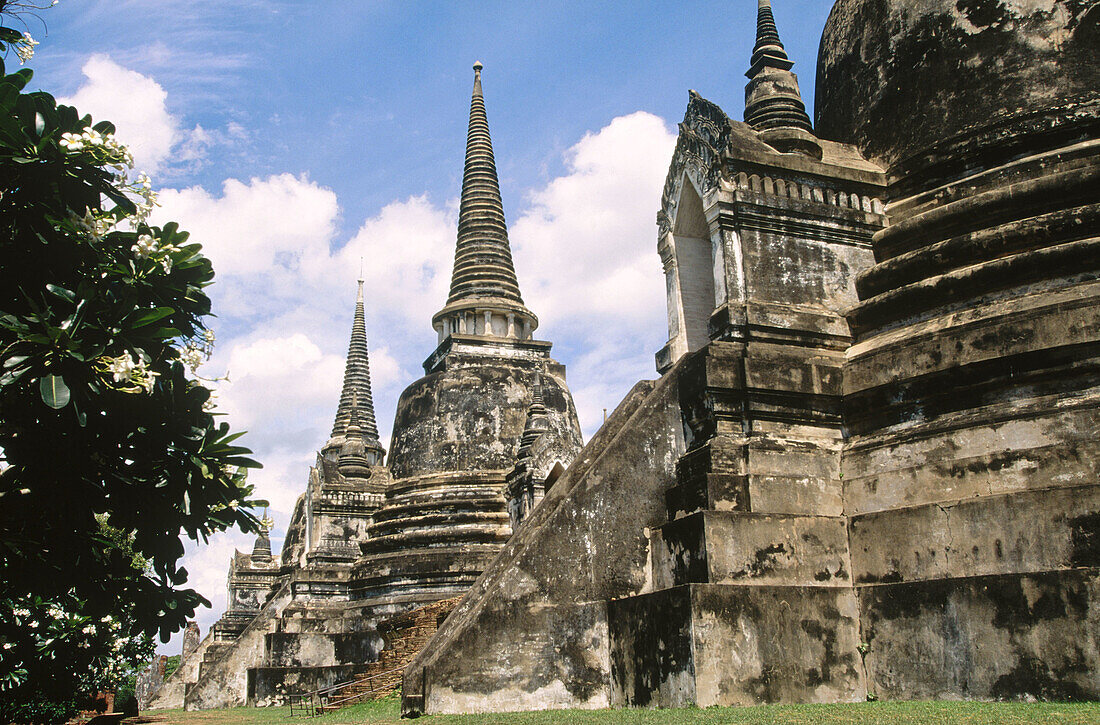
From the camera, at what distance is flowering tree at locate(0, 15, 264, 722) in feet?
15.2

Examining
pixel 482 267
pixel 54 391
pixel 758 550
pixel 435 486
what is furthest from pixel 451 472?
pixel 54 391

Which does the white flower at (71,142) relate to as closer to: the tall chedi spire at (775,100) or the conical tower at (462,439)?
the tall chedi spire at (775,100)

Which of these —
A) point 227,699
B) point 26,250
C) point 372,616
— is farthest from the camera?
point 227,699

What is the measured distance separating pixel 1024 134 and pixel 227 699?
20901mm

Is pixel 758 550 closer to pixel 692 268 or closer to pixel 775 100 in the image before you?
pixel 692 268

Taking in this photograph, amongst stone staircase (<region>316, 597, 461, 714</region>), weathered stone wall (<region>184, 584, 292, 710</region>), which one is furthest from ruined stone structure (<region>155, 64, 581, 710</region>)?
stone staircase (<region>316, 597, 461, 714</region>)

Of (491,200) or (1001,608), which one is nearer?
(1001,608)

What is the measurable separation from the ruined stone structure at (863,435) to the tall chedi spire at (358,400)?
28077 millimetres

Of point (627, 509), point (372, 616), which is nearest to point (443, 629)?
point (627, 509)

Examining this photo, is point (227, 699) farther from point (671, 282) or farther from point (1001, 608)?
point (1001, 608)

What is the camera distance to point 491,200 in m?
25.3

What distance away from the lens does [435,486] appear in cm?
2000

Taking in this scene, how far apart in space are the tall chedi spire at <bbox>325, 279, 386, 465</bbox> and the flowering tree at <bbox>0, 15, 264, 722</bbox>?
3067cm

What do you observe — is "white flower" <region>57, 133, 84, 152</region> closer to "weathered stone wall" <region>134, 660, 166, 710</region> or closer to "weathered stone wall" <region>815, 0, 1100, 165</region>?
"weathered stone wall" <region>815, 0, 1100, 165</region>
